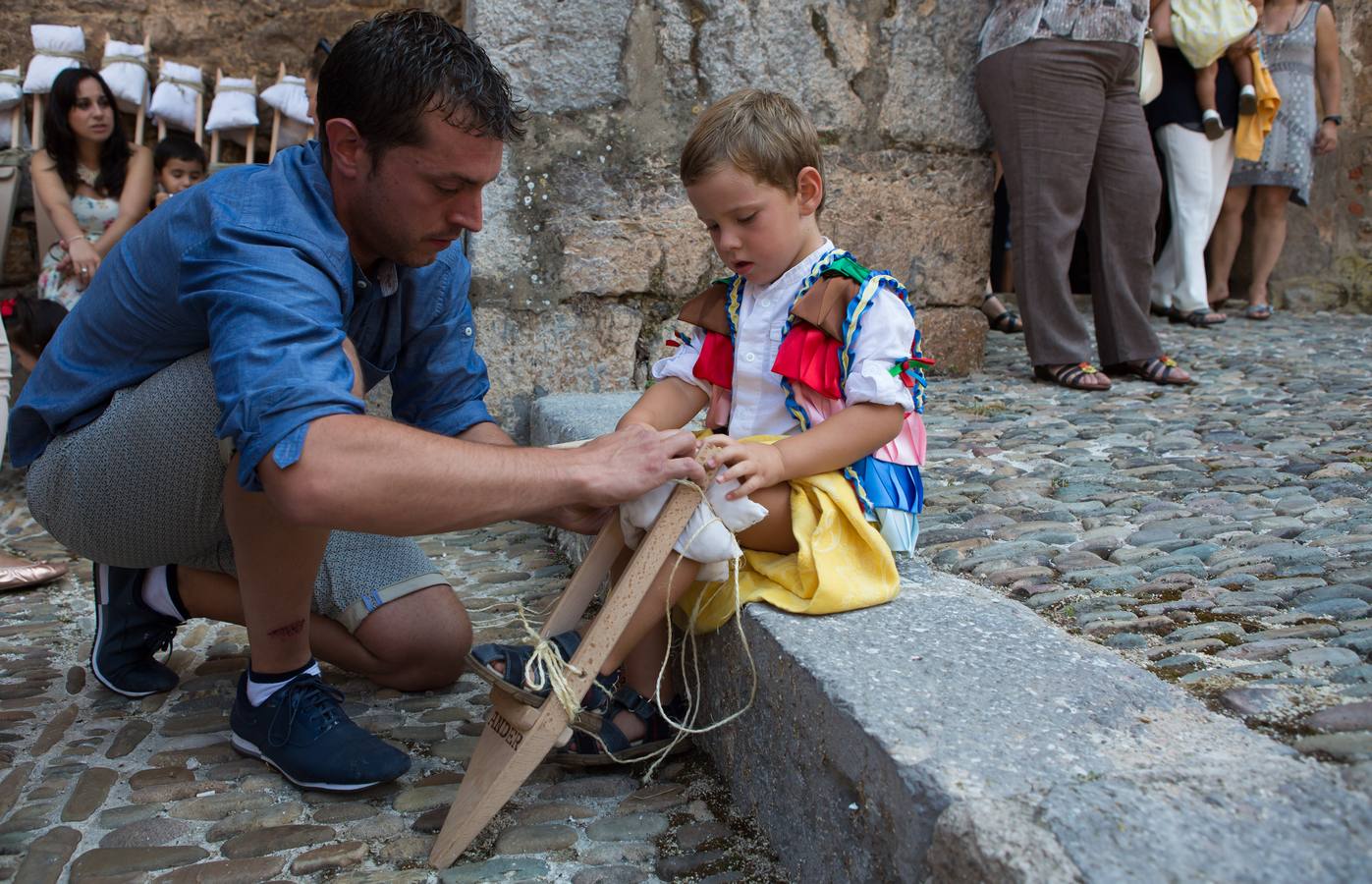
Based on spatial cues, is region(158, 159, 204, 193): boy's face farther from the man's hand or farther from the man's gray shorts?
the man's hand

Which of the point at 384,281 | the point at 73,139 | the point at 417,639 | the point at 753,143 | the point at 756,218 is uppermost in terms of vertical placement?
the point at 753,143

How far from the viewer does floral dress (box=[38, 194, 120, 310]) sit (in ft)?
14.5

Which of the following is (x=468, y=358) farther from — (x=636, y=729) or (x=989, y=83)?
(x=989, y=83)

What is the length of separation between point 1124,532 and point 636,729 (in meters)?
1.24

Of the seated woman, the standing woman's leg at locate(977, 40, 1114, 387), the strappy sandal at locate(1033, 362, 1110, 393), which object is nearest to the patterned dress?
the standing woman's leg at locate(977, 40, 1114, 387)

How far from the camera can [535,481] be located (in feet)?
5.29

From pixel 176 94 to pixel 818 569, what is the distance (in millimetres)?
4109

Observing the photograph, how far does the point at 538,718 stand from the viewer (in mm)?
1662

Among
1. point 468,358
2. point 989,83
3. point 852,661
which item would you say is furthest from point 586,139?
point 852,661

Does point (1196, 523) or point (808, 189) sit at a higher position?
point (808, 189)

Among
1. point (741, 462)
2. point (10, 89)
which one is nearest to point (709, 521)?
point (741, 462)

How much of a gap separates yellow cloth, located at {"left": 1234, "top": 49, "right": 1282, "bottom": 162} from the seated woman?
5.26m

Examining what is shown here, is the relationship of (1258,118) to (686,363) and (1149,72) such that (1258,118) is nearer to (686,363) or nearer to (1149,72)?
(1149,72)

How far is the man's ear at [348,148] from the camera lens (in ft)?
5.98
